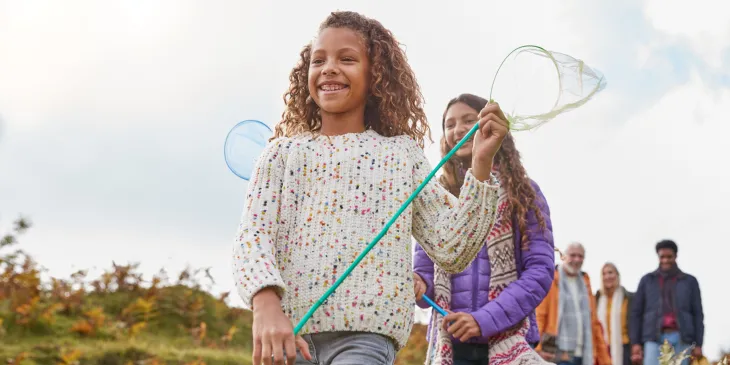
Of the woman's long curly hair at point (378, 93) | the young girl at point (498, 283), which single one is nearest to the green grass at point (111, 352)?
the young girl at point (498, 283)

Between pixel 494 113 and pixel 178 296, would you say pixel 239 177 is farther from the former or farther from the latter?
pixel 178 296

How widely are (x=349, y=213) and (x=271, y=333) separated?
46 cm

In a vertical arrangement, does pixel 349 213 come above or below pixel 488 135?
below

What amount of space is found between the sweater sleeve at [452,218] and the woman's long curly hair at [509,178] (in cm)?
101

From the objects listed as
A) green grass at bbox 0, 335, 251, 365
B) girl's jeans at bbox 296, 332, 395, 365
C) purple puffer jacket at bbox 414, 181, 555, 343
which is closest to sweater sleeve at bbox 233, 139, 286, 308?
girl's jeans at bbox 296, 332, 395, 365

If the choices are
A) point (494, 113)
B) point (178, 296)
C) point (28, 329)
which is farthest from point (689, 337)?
point (494, 113)

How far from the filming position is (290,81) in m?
3.10

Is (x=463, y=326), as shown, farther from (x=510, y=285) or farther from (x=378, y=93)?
(x=378, y=93)

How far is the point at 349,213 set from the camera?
2584 mm

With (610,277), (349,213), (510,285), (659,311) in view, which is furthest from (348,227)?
(610,277)

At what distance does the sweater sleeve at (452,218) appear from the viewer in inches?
103

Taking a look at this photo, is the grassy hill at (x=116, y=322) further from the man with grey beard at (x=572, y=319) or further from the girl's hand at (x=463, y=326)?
the girl's hand at (x=463, y=326)

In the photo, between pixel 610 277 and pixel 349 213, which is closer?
pixel 349 213

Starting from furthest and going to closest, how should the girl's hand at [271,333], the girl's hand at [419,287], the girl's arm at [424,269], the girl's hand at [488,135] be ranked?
the girl's arm at [424,269] < the girl's hand at [419,287] < the girl's hand at [488,135] < the girl's hand at [271,333]
